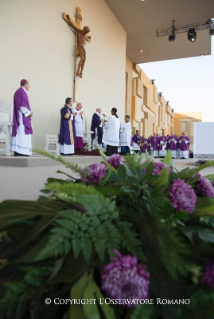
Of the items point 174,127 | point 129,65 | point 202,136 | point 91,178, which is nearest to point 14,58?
point 202,136

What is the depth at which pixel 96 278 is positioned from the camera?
1.25 ft

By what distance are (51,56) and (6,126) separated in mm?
2814

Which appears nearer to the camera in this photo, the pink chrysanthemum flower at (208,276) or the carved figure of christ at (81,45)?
the pink chrysanthemum flower at (208,276)

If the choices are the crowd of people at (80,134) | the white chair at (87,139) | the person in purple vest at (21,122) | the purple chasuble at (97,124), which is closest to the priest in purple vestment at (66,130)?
the crowd of people at (80,134)

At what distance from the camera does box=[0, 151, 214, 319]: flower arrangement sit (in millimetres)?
296

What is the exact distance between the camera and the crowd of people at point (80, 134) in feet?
16.2

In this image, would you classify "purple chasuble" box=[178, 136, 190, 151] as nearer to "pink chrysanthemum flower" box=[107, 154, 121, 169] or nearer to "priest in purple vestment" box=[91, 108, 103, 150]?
"priest in purple vestment" box=[91, 108, 103, 150]

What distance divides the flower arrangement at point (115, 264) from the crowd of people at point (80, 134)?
0.79ft

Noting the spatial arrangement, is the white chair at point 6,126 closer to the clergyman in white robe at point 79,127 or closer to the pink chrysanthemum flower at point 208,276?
the clergyman in white robe at point 79,127

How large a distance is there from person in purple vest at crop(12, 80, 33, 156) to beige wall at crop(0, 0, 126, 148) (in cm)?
81

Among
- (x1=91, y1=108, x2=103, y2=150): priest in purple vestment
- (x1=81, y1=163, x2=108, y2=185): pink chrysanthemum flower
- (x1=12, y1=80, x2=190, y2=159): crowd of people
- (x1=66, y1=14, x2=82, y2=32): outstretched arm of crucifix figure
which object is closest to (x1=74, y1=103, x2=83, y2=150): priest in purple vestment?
(x1=12, y1=80, x2=190, y2=159): crowd of people

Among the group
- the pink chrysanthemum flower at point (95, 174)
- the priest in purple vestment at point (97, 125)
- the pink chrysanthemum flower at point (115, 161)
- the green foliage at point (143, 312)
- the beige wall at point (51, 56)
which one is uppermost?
the beige wall at point (51, 56)

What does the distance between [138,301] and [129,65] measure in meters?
15.2

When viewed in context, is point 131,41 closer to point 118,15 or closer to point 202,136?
point 118,15
